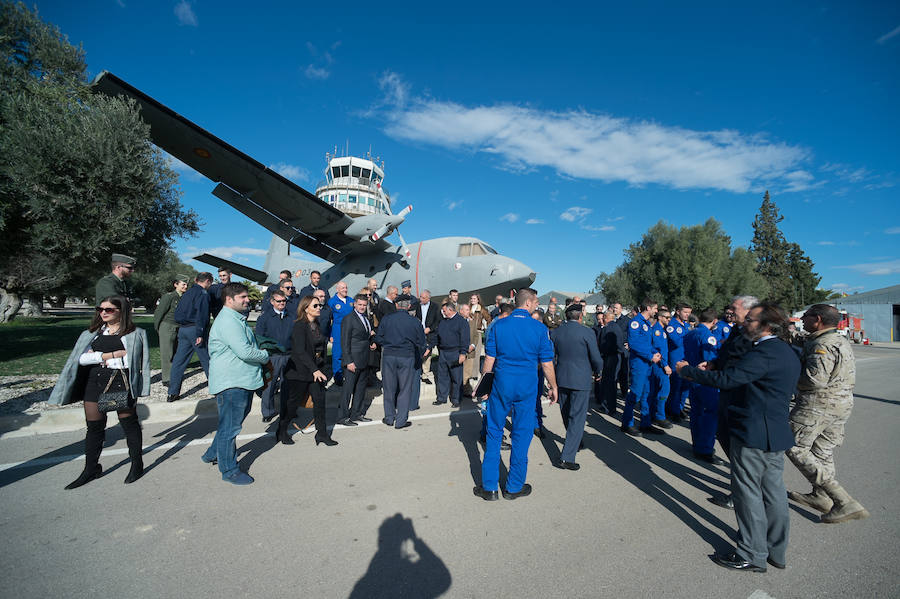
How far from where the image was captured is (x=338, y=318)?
24.0ft

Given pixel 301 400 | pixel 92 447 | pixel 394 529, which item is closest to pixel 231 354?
pixel 301 400

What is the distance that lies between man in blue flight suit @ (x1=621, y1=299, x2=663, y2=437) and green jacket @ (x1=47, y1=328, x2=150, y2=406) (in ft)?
20.2

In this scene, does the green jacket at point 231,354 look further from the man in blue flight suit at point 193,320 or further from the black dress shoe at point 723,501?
the black dress shoe at point 723,501

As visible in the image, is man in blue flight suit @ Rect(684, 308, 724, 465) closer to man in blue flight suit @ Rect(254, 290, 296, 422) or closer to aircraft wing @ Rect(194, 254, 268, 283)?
man in blue flight suit @ Rect(254, 290, 296, 422)

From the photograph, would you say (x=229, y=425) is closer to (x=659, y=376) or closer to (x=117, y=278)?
(x=117, y=278)

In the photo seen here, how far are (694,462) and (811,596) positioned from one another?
8.21 feet

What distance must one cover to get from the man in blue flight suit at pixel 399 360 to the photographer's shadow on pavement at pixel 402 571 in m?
2.75

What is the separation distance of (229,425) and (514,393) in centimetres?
287

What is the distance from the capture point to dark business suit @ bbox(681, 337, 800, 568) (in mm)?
2592

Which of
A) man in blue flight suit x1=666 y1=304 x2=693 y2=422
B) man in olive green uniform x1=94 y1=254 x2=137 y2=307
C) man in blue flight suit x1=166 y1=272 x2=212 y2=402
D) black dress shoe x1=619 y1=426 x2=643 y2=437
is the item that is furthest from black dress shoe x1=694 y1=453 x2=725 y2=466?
man in olive green uniform x1=94 y1=254 x2=137 y2=307

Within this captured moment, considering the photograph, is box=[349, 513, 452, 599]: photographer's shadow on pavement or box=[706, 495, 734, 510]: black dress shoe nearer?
box=[349, 513, 452, 599]: photographer's shadow on pavement

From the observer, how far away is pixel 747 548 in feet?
8.68

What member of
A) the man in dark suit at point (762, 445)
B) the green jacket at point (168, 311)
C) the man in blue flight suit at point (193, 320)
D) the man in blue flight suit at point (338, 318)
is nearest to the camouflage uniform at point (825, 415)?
the man in dark suit at point (762, 445)

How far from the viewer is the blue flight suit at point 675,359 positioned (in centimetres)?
621
